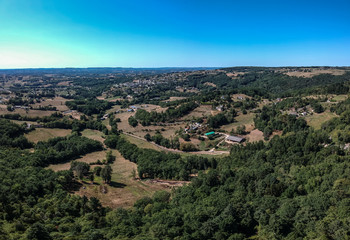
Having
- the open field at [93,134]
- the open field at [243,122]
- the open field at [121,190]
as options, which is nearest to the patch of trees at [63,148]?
the open field at [93,134]

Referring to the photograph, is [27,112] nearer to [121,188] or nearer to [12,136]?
[12,136]

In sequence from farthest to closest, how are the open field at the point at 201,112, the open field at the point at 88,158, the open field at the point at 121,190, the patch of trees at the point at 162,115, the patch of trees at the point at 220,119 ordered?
the open field at the point at 201,112
the patch of trees at the point at 162,115
the patch of trees at the point at 220,119
the open field at the point at 88,158
the open field at the point at 121,190

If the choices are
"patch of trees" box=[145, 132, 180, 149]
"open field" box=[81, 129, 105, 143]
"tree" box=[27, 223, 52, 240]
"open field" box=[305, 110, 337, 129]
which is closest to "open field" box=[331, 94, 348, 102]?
"open field" box=[305, 110, 337, 129]

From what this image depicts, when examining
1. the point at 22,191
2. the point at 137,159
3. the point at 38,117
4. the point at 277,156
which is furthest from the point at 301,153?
the point at 38,117

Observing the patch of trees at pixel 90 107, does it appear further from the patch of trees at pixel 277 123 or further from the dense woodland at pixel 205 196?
the patch of trees at pixel 277 123

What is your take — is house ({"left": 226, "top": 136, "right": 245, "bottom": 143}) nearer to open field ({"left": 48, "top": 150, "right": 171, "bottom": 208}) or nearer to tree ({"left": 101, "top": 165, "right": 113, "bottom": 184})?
open field ({"left": 48, "top": 150, "right": 171, "bottom": 208})

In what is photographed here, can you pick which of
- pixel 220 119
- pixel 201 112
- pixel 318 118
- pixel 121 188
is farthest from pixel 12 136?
pixel 318 118
